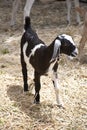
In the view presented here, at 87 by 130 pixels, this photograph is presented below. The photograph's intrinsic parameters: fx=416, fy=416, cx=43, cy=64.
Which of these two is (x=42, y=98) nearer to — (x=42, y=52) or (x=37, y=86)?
(x=37, y=86)

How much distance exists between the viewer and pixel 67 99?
4160 millimetres

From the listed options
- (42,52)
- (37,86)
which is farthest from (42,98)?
(42,52)

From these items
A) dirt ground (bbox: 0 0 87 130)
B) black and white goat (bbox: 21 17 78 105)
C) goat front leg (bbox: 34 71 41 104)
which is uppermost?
black and white goat (bbox: 21 17 78 105)

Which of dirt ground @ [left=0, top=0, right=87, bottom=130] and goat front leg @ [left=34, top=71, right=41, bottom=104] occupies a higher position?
goat front leg @ [left=34, top=71, right=41, bottom=104]

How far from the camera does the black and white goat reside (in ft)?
11.9

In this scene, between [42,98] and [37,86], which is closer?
[37,86]

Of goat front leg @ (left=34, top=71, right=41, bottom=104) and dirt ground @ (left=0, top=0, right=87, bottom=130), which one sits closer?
dirt ground @ (left=0, top=0, right=87, bottom=130)

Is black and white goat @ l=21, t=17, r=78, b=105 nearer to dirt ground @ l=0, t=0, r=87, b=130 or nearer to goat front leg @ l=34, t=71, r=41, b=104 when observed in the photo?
goat front leg @ l=34, t=71, r=41, b=104

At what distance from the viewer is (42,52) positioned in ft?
12.5

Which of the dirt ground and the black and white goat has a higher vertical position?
the black and white goat

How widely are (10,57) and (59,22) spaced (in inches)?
88.3

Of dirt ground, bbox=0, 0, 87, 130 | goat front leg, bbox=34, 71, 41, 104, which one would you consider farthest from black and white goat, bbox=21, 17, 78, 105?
dirt ground, bbox=0, 0, 87, 130

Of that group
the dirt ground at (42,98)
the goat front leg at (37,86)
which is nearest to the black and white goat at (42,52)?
the goat front leg at (37,86)

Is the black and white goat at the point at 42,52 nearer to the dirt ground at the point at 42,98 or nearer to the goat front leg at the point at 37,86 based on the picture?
the goat front leg at the point at 37,86
